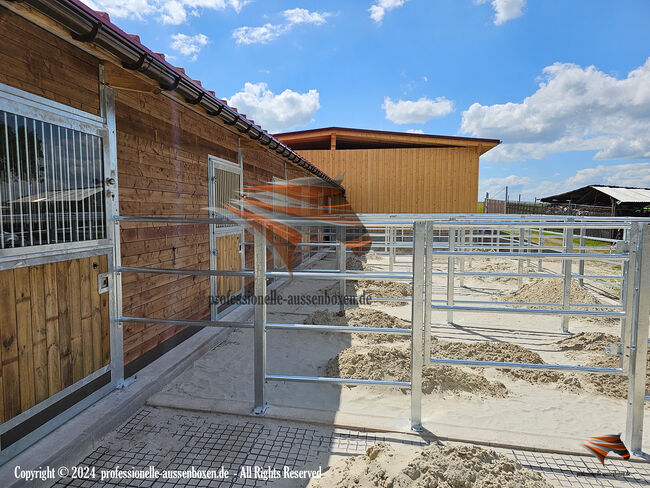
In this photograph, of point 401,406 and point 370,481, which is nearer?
point 370,481

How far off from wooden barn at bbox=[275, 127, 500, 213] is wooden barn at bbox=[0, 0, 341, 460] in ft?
42.3

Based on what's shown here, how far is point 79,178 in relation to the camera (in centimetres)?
260

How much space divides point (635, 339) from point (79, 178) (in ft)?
12.1

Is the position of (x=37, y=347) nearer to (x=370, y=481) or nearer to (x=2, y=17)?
(x=2, y=17)

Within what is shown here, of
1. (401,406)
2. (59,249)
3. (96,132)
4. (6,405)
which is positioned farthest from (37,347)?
(401,406)

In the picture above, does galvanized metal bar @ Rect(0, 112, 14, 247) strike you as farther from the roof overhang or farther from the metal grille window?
the roof overhang

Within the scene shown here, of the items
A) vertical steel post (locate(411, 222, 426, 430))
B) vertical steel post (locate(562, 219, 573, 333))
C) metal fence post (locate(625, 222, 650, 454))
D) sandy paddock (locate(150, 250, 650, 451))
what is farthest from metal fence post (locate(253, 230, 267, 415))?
vertical steel post (locate(562, 219, 573, 333))

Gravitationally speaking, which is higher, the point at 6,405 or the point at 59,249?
the point at 59,249

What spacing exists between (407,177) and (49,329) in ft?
49.8

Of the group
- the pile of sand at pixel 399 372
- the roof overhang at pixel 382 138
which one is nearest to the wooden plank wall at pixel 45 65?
the pile of sand at pixel 399 372

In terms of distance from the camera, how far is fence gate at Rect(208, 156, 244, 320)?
16.0 feet

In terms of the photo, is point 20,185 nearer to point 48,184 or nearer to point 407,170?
point 48,184

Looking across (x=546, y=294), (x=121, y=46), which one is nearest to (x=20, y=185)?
(x=121, y=46)

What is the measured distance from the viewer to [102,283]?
9.30ft
